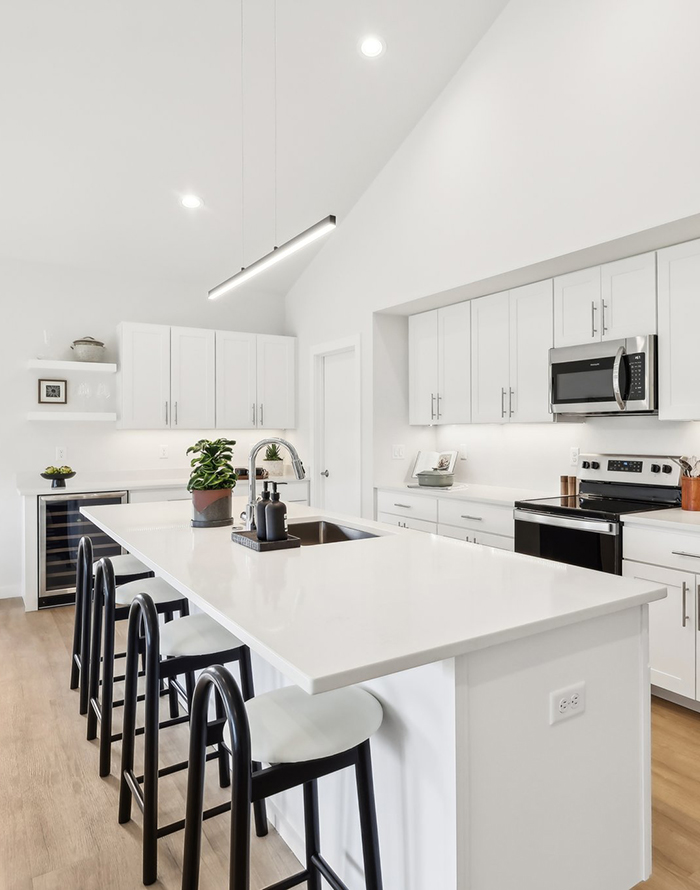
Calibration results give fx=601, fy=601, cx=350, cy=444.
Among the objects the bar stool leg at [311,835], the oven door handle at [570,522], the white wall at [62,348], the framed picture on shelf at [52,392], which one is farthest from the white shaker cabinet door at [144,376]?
the bar stool leg at [311,835]

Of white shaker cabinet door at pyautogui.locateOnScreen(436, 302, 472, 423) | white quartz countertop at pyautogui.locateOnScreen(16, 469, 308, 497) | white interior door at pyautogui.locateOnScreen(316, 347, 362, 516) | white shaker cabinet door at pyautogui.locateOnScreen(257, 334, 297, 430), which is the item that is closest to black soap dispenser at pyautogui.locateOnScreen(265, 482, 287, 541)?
white shaker cabinet door at pyautogui.locateOnScreen(436, 302, 472, 423)

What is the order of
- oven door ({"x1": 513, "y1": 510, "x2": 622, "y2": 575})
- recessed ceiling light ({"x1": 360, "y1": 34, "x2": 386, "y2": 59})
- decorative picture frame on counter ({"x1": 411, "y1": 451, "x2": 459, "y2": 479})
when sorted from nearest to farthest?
1. oven door ({"x1": 513, "y1": 510, "x2": 622, "y2": 575})
2. recessed ceiling light ({"x1": 360, "y1": 34, "x2": 386, "y2": 59})
3. decorative picture frame on counter ({"x1": 411, "y1": 451, "x2": 459, "y2": 479})

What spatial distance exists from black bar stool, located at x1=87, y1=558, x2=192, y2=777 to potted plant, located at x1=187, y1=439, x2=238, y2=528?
0.34 meters

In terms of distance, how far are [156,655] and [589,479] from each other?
9.55 ft

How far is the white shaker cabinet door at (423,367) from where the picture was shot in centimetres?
457

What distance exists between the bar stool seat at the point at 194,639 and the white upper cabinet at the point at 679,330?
7.87ft

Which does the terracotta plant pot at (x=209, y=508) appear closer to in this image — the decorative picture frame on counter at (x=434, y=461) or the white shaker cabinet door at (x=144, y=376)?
the decorative picture frame on counter at (x=434, y=461)

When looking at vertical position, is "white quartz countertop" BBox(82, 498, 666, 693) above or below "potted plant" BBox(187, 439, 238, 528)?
below

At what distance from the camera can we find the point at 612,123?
2.99 meters

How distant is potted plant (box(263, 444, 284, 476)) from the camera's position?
559cm

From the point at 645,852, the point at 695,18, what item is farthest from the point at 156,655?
the point at 695,18

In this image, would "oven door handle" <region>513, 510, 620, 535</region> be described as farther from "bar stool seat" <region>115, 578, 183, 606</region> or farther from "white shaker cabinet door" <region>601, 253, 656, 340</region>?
"bar stool seat" <region>115, 578, 183, 606</region>

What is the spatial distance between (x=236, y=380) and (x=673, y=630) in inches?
159

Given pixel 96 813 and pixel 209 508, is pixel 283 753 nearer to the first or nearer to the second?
pixel 96 813
